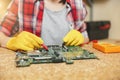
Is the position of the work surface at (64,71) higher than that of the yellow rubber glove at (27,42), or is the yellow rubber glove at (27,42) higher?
the yellow rubber glove at (27,42)

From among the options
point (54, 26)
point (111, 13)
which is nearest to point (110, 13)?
point (111, 13)

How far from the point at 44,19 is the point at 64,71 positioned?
0.52 metres

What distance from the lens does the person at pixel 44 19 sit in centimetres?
92

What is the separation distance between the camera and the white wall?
1.67 m

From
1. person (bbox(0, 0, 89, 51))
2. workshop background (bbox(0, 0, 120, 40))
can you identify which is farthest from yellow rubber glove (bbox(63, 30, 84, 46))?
workshop background (bbox(0, 0, 120, 40))

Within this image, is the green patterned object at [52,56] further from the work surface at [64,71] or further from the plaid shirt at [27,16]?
the plaid shirt at [27,16]

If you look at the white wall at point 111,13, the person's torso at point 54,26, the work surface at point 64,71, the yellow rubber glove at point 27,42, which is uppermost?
the white wall at point 111,13

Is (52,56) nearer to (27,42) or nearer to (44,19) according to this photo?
(27,42)

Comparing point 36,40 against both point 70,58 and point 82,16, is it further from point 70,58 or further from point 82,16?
point 82,16

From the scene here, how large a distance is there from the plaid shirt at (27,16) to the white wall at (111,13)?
0.65 metres

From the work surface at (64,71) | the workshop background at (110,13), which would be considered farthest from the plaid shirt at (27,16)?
the workshop background at (110,13)

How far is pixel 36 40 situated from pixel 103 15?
3.61 feet

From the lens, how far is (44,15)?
38.8 inches

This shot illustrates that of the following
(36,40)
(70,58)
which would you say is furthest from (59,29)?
(70,58)
